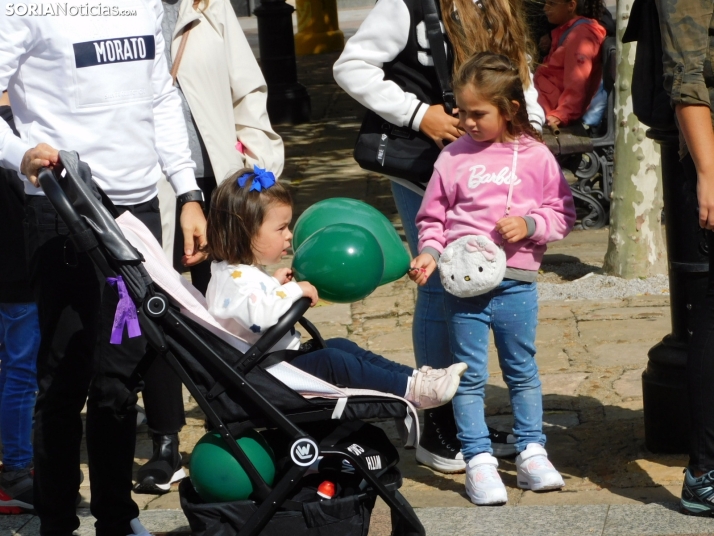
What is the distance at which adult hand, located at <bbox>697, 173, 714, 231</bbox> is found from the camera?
3572 mm

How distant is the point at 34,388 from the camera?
4426 mm

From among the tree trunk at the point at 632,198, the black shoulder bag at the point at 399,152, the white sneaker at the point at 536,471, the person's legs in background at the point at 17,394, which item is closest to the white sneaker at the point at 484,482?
the white sneaker at the point at 536,471

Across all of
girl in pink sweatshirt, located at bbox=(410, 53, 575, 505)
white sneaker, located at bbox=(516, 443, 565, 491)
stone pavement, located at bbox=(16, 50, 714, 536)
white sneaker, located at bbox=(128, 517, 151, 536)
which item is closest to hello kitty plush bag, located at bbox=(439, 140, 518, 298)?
girl in pink sweatshirt, located at bbox=(410, 53, 575, 505)

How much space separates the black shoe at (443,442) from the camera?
450 cm

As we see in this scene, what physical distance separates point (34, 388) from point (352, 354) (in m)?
1.56

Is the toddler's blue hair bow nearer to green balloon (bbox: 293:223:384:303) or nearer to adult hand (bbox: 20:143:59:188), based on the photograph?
green balloon (bbox: 293:223:384:303)

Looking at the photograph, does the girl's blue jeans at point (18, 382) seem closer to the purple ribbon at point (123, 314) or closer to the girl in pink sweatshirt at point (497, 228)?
the purple ribbon at point (123, 314)

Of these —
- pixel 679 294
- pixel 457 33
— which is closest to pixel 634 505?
pixel 679 294

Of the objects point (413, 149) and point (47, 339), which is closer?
point (47, 339)

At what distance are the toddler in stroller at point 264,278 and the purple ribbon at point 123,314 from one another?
22cm

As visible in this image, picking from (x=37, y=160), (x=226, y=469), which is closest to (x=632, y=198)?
(x=226, y=469)

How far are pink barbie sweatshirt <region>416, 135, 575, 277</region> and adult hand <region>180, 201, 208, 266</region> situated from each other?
2.56ft

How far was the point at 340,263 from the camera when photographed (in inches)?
128

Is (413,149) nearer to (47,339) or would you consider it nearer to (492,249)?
(492,249)
